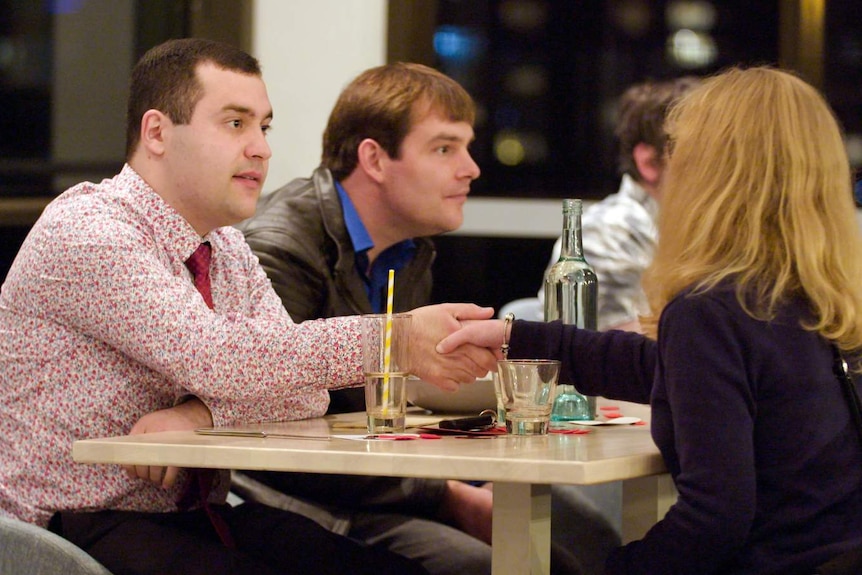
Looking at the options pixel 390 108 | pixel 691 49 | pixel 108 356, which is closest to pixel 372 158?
pixel 390 108

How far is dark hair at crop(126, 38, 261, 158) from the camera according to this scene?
2.13 metres

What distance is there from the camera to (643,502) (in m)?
2.06

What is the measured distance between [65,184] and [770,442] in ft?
11.0

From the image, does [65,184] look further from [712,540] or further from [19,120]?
[712,540]

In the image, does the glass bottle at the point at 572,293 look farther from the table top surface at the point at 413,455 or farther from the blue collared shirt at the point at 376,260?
the blue collared shirt at the point at 376,260

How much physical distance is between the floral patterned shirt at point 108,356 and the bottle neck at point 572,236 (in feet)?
1.35

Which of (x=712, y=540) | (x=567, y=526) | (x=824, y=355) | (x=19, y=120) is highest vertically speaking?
(x=19, y=120)

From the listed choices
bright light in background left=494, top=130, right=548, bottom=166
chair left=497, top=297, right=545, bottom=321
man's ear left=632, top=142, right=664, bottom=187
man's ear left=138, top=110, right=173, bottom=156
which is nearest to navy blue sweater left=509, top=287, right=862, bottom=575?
man's ear left=138, top=110, right=173, bottom=156

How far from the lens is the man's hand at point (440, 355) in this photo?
1965 mm

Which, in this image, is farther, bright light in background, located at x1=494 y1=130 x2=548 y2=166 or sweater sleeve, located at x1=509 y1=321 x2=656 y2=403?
bright light in background, located at x1=494 y1=130 x2=548 y2=166

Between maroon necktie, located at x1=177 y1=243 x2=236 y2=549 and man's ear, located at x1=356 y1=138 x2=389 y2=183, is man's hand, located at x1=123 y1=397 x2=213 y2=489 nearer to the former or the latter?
maroon necktie, located at x1=177 y1=243 x2=236 y2=549

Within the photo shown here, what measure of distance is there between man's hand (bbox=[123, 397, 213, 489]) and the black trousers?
2.7 inches

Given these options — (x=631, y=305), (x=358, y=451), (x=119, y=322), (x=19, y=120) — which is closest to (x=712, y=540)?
(x=358, y=451)

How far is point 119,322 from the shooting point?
6.09 ft
